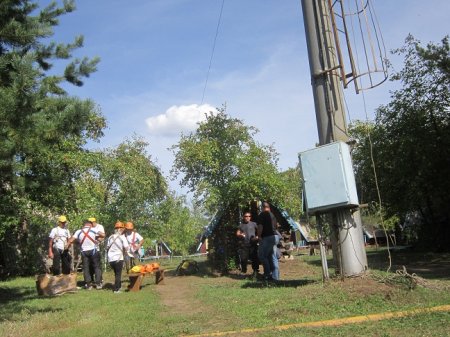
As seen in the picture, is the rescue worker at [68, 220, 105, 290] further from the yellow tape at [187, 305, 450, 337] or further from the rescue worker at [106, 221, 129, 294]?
the yellow tape at [187, 305, 450, 337]

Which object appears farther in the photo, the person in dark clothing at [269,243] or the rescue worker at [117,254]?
the rescue worker at [117,254]

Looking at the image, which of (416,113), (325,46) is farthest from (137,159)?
(325,46)

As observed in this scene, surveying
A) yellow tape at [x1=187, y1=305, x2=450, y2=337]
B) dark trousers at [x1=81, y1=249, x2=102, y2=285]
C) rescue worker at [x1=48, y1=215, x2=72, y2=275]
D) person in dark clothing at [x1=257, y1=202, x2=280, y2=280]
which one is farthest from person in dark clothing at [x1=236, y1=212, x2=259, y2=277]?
yellow tape at [x1=187, y1=305, x2=450, y2=337]

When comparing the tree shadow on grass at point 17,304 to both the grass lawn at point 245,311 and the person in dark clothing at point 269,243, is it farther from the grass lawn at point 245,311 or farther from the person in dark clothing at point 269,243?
the person in dark clothing at point 269,243

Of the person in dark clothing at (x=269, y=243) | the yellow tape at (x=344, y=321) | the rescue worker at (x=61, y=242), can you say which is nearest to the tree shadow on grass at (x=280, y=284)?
the person in dark clothing at (x=269, y=243)

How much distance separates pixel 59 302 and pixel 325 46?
7.25 metres

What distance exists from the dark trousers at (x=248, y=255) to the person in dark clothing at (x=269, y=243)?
186cm

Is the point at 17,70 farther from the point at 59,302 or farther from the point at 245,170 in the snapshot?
the point at 245,170

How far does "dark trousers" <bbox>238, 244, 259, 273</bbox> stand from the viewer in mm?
12734

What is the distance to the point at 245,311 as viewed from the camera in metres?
7.27

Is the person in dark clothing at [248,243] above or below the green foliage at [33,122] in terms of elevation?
below

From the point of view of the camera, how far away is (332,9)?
915 centimetres

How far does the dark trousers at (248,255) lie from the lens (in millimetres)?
12734

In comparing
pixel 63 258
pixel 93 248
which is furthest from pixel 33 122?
pixel 63 258
